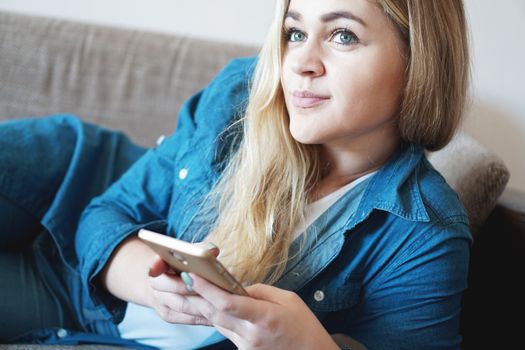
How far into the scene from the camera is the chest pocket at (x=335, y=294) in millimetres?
916

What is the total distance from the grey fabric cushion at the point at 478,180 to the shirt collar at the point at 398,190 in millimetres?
212

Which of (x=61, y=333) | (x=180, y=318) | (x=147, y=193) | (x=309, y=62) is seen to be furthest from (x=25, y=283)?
(x=309, y=62)

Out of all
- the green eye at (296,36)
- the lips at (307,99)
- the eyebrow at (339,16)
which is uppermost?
the eyebrow at (339,16)

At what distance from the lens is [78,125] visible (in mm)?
1245

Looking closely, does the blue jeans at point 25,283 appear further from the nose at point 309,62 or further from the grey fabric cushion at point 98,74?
the nose at point 309,62

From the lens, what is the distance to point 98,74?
4.98 ft

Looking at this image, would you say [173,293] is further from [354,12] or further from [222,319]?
[354,12]

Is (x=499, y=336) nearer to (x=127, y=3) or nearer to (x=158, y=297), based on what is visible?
(x=158, y=297)

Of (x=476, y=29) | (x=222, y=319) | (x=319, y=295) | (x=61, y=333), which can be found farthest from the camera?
(x=476, y=29)

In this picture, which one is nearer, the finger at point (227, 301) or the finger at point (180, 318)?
the finger at point (227, 301)

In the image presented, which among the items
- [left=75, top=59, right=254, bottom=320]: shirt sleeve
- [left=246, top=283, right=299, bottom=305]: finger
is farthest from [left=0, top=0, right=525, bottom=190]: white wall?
[left=246, top=283, right=299, bottom=305]: finger

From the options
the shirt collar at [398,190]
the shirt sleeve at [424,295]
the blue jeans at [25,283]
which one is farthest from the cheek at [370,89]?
the blue jeans at [25,283]

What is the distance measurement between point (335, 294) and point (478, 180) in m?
0.41

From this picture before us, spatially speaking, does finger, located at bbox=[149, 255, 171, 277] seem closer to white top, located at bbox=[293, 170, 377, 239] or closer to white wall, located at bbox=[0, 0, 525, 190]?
white top, located at bbox=[293, 170, 377, 239]
